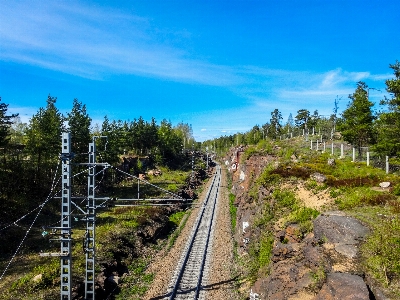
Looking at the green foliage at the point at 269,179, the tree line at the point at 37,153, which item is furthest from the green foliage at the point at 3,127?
the green foliage at the point at 269,179

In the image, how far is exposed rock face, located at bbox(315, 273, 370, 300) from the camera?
31.1 ft

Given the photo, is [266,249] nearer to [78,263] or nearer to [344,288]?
[344,288]

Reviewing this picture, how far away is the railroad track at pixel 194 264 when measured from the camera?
712 inches

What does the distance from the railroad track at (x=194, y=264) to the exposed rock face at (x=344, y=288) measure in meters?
9.21

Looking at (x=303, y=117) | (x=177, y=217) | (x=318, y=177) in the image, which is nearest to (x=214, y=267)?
(x=318, y=177)

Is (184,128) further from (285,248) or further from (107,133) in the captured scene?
(285,248)

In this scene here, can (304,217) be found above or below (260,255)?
above

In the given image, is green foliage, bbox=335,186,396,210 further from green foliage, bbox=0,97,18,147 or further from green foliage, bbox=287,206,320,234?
green foliage, bbox=0,97,18,147

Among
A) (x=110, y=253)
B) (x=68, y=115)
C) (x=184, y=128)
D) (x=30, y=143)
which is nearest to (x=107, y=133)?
(x=68, y=115)

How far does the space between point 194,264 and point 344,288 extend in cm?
1415

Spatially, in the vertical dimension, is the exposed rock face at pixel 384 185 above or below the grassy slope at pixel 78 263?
above

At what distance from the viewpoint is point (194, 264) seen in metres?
22.4

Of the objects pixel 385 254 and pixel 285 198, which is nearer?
pixel 385 254

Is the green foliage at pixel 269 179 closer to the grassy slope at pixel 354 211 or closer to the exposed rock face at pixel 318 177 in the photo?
the grassy slope at pixel 354 211
